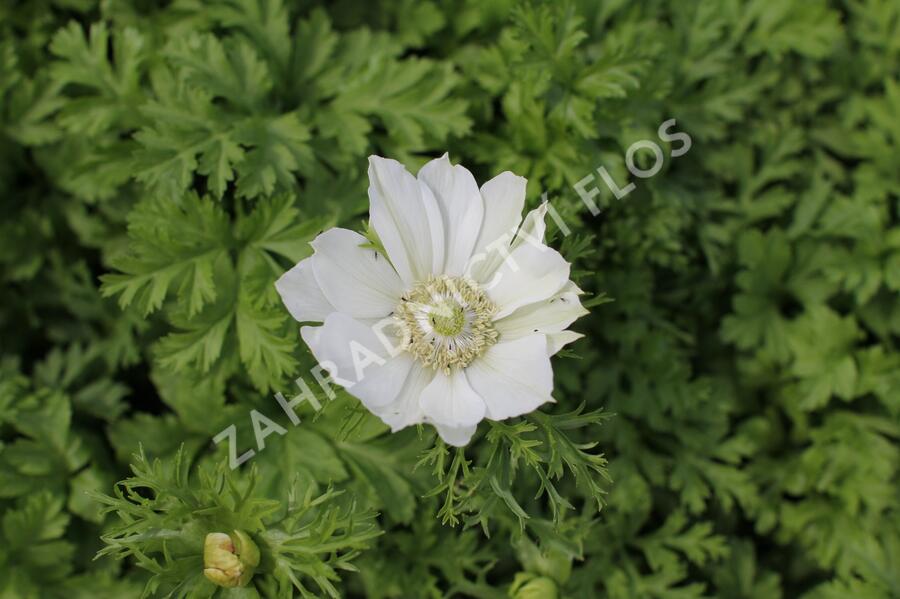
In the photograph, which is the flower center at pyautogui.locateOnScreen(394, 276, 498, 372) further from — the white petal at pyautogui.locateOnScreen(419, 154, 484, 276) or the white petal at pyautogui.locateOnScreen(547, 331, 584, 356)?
the white petal at pyautogui.locateOnScreen(547, 331, 584, 356)

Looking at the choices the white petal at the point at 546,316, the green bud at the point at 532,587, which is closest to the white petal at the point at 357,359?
the white petal at the point at 546,316

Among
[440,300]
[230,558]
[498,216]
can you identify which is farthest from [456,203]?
[230,558]

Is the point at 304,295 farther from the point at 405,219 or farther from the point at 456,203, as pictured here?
the point at 456,203

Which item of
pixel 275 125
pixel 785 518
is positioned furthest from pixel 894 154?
pixel 275 125

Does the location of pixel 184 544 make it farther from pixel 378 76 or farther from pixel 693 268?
pixel 693 268

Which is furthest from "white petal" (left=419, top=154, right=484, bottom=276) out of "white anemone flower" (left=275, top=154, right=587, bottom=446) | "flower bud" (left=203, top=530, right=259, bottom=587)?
"flower bud" (left=203, top=530, right=259, bottom=587)

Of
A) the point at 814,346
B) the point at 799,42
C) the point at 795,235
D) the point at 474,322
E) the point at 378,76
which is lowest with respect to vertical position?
the point at 814,346
